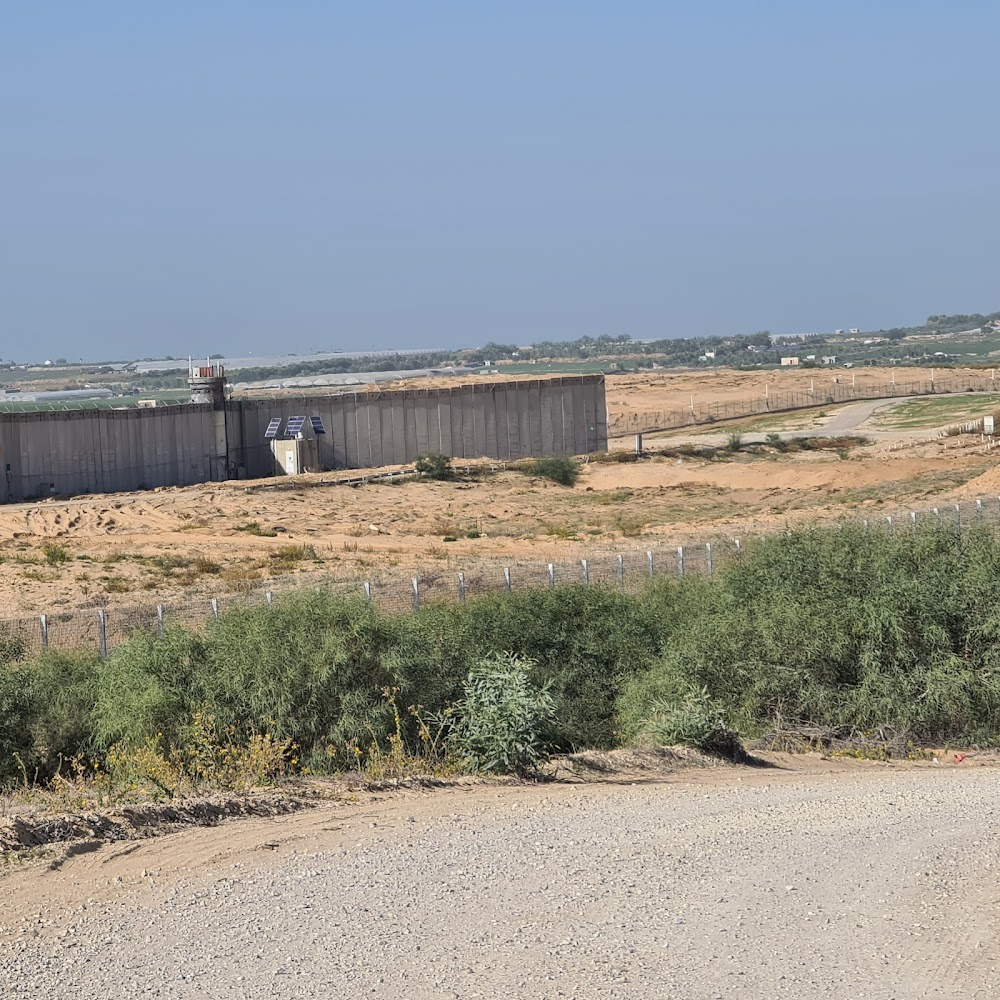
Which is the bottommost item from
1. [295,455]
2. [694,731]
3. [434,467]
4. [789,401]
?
[694,731]

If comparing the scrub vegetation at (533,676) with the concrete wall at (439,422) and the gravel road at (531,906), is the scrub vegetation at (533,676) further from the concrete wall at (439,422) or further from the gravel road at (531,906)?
the concrete wall at (439,422)

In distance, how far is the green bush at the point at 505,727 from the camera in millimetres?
14656

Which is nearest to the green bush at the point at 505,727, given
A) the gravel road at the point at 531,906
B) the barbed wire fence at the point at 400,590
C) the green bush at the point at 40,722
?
the gravel road at the point at 531,906

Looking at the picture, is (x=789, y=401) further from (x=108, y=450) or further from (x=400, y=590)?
(x=400, y=590)

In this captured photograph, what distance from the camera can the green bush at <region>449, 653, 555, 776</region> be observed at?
48.1 ft

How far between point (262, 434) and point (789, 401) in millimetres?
68439

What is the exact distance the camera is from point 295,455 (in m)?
63.6

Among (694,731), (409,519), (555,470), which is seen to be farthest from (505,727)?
(555,470)

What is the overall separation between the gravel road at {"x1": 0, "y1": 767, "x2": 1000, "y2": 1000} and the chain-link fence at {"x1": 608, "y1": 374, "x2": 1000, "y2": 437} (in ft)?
300

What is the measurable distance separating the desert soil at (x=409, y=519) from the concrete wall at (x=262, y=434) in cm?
256

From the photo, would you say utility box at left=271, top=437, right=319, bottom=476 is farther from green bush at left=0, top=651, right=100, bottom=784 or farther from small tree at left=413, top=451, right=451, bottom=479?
green bush at left=0, top=651, right=100, bottom=784

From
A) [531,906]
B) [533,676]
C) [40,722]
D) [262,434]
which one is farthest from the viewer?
[262,434]

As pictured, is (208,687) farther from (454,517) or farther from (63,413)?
(63,413)

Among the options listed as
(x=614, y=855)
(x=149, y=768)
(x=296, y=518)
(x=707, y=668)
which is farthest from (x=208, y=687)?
(x=296, y=518)
